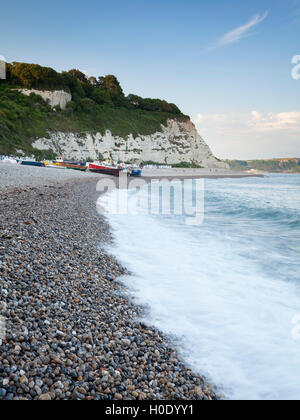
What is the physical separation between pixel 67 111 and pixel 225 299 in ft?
222

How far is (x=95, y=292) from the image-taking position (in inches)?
147

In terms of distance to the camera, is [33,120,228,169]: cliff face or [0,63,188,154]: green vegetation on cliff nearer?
[0,63,188,154]: green vegetation on cliff

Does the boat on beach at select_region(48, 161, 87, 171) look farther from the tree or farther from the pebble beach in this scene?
the tree

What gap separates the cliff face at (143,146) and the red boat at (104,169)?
44.3 ft

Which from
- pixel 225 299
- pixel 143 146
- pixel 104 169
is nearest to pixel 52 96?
pixel 143 146

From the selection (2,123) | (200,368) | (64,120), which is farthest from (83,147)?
(200,368)

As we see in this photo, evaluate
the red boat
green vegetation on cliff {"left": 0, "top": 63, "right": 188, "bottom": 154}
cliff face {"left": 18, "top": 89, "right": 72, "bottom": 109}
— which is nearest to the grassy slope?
green vegetation on cliff {"left": 0, "top": 63, "right": 188, "bottom": 154}

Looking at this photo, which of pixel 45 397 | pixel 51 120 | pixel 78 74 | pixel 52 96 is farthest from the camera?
pixel 78 74

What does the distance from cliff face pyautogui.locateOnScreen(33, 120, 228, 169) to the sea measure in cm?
4622

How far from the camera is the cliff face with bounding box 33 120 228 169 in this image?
185 ft

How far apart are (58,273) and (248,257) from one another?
17.2 ft

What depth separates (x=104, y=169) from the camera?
38719mm

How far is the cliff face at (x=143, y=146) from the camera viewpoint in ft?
185

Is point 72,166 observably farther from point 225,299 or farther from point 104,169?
point 225,299
